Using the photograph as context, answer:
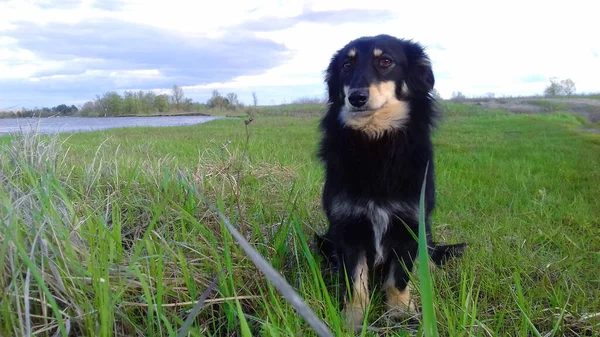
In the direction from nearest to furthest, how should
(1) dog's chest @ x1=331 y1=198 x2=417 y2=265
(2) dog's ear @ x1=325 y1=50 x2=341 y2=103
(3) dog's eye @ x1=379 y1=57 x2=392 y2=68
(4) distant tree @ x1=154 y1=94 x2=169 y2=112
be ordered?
(1) dog's chest @ x1=331 y1=198 x2=417 y2=265 < (3) dog's eye @ x1=379 y1=57 x2=392 y2=68 < (2) dog's ear @ x1=325 y1=50 x2=341 y2=103 < (4) distant tree @ x1=154 y1=94 x2=169 y2=112

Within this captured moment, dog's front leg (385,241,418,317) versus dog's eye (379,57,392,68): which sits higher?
dog's eye (379,57,392,68)

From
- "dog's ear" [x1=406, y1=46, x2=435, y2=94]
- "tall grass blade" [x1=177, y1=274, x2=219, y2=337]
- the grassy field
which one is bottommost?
the grassy field

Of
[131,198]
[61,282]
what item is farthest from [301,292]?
[131,198]

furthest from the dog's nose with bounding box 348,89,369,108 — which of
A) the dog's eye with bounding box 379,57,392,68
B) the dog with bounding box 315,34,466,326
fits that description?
the dog's eye with bounding box 379,57,392,68

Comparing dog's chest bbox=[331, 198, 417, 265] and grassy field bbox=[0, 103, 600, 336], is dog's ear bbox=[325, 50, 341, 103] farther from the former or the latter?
dog's chest bbox=[331, 198, 417, 265]

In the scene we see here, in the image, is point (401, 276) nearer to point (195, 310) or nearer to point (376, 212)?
point (376, 212)

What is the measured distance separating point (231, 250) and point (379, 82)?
127 centimetres

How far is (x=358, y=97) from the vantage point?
2.38 metres

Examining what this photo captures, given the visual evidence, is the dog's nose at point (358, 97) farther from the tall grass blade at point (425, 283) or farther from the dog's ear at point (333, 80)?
the tall grass blade at point (425, 283)

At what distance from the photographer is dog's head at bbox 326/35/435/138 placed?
8.04ft

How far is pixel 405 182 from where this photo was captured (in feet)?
7.70

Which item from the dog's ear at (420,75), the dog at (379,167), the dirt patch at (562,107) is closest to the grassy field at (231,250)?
the dog at (379,167)

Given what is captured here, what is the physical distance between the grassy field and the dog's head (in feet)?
1.15

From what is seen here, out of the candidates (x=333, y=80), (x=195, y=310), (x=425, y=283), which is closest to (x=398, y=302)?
(x=333, y=80)
